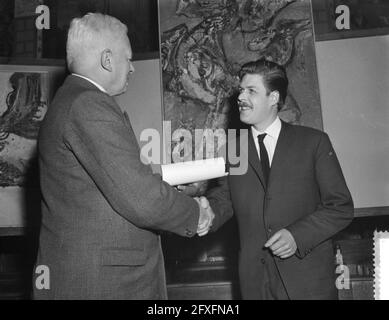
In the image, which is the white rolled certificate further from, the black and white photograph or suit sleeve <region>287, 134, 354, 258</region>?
suit sleeve <region>287, 134, 354, 258</region>

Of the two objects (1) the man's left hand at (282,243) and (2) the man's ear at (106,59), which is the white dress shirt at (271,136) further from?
(2) the man's ear at (106,59)

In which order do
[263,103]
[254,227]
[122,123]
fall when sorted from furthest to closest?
1. [263,103]
2. [254,227]
3. [122,123]

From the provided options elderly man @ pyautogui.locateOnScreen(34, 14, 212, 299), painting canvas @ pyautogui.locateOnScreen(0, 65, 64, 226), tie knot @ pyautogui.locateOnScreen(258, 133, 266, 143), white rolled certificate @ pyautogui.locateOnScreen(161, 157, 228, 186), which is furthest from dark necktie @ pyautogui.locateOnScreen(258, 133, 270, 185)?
painting canvas @ pyautogui.locateOnScreen(0, 65, 64, 226)

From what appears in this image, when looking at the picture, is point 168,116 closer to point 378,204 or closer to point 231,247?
point 231,247

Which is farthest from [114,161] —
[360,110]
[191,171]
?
[360,110]

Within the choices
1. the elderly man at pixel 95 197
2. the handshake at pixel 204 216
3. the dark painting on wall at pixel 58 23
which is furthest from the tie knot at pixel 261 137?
the dark painting on wall at pixel 58 23

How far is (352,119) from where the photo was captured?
A: 277cm

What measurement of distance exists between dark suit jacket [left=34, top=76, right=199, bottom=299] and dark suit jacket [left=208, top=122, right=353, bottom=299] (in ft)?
1.80

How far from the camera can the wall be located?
273cm

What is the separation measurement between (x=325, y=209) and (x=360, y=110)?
1.23 m

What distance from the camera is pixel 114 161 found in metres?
1.30

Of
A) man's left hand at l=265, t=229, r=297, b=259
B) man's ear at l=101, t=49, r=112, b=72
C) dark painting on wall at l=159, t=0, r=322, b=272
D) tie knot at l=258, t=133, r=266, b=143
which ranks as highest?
dark painting on wall at l=159, t=0, r=322, b=272

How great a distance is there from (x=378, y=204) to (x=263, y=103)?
125 centimetres

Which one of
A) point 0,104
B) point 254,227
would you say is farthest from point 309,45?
point 0,104
